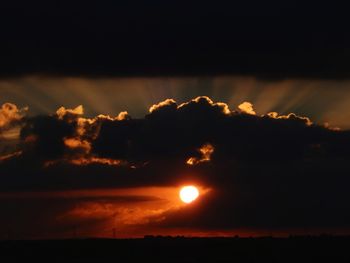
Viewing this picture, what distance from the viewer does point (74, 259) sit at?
163 metres

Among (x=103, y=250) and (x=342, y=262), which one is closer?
(x=342, y=262)

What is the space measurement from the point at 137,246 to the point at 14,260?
39.7 m

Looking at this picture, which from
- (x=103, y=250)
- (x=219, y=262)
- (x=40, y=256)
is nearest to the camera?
(x=219, y=262)

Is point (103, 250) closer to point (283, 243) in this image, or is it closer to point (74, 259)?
point (74, 259)

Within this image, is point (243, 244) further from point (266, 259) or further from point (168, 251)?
point (266, 259)

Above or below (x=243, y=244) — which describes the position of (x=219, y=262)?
below

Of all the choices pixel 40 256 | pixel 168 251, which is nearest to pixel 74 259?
pixel 40 256

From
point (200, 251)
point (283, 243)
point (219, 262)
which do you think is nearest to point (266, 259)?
point (219, 262)

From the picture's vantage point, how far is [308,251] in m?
176

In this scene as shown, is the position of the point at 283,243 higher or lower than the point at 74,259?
higher

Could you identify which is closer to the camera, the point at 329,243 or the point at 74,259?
the point at 74,259

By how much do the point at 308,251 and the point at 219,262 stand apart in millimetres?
28796

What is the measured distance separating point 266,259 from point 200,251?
22578mm

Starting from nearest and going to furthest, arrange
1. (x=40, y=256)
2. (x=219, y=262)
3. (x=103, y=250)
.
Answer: (x=219, y=262) → (x=40, y=256) → (x=103, y=250)
